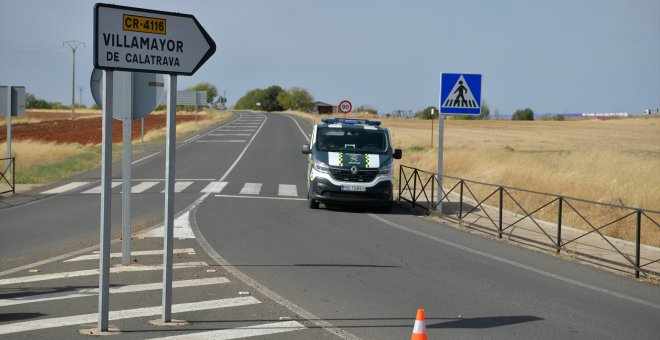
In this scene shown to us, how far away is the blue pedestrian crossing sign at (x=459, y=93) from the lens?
17906 mm

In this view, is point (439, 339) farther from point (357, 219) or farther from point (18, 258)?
point (357, 219)

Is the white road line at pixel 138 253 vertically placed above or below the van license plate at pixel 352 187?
below

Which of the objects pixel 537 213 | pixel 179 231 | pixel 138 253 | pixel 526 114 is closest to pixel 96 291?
pixel 138 253

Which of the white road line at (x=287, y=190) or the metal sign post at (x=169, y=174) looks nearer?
the metal sign post at (x=169, y=174)

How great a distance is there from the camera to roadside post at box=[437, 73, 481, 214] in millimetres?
17875

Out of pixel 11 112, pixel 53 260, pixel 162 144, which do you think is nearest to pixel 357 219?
pixel 53 260

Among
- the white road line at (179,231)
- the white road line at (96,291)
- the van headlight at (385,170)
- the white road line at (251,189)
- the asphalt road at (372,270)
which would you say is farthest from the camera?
the white road line at (251,189)

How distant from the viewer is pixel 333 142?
19.0 m

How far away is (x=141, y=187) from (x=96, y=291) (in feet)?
51.6

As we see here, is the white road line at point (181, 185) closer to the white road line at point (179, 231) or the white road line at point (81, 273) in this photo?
the white road line at point (179, 231)

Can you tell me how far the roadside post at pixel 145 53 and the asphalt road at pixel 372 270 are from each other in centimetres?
98

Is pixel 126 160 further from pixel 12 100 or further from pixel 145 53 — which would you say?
pixel 12 100

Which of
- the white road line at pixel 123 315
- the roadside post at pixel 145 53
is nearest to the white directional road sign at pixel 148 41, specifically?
the roadside post at pixel 145 53

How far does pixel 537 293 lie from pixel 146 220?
935 centimetres
